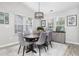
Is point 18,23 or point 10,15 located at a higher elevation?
point 10,15

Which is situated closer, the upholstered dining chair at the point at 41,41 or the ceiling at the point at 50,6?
the ceiling at the point at 50,6

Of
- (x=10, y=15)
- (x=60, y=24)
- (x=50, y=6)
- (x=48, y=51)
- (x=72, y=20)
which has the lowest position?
(x=48, y=51)

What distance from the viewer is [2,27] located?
8.05 feet

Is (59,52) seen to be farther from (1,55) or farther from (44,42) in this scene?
(1,55)

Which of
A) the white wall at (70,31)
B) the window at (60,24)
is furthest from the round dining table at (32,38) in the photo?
the white wall at (70,31)

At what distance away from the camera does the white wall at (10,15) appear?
2.40 meters

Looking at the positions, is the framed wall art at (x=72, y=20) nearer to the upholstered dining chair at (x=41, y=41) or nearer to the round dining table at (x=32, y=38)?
the upholstered dining chair at (x=41, y=41)

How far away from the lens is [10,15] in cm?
247

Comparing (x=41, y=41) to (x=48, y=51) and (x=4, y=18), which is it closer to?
(x=48, y=51)

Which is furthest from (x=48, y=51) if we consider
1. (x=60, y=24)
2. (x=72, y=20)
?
(x=72, y=20)

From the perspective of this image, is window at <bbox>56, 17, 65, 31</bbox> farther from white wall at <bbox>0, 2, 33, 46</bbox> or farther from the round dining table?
white wall at <bbox>0, 2, 33, 46</bbox>

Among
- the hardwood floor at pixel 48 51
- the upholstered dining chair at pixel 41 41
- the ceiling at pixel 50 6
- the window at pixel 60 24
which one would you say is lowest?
the hardwood floor at pixel 48 51

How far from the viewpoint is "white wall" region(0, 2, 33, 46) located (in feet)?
7.86

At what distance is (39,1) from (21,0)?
1.59 feet
